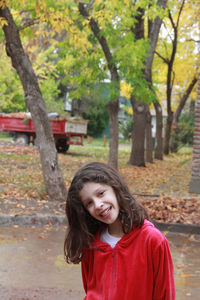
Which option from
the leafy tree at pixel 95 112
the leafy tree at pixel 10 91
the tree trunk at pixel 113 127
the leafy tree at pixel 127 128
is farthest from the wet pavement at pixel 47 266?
the leafy tree at pixel 95 112

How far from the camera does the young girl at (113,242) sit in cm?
231

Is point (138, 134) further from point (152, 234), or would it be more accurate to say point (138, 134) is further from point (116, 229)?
point (152, 234)

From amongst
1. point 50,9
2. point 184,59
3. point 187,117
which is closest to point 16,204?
point 50,9

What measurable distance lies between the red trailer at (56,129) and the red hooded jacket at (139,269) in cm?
2142

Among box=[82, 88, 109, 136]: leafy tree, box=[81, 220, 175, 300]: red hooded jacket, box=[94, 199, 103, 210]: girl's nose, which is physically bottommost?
box=[81, 220, 175, 300]: red hooded jacket

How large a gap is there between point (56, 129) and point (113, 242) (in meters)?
22.0

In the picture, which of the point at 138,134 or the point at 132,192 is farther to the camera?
the point at 138,134

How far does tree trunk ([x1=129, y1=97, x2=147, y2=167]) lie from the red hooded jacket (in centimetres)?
1655

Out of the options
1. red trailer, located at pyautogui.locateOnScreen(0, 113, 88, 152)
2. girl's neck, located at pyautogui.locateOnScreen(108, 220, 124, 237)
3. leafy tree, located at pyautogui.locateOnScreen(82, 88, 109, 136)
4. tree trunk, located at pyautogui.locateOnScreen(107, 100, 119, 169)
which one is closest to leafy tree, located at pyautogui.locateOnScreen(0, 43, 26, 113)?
red trailer, located at pyautogui.locateOnScreen(0, 113, 88, 152)

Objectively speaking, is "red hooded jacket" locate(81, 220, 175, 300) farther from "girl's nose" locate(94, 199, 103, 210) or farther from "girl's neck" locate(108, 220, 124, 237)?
"girl's nose" locate(94, 199, 103, 210)

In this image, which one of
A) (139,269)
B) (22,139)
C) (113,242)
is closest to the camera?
(139,269)

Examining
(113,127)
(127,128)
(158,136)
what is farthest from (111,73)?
(127,128)

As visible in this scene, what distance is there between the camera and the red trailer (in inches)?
949

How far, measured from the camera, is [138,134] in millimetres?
19266
